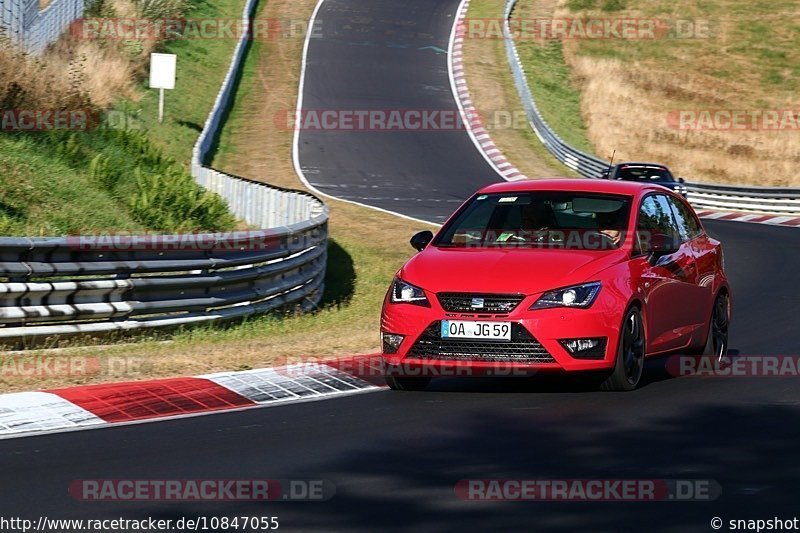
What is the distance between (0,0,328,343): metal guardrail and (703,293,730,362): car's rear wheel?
4.67 m

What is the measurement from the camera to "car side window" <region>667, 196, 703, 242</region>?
1202 cm

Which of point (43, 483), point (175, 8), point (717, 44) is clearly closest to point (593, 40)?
point (717, 44)

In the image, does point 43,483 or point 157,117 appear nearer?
point 43,483

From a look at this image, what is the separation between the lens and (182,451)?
8.02 m

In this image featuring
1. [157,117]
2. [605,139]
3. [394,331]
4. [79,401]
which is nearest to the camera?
[79,401]

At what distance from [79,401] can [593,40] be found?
5192cm

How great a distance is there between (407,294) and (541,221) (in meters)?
1.45

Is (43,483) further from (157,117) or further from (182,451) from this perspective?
(157,117)
